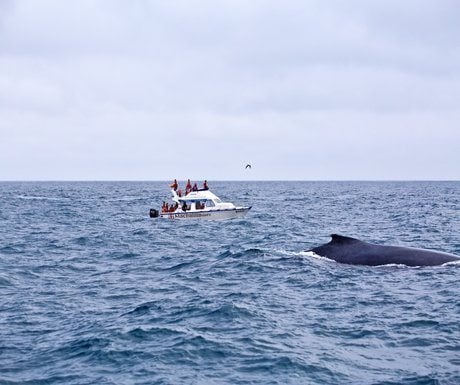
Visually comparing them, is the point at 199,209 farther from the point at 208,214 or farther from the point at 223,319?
the point at 223,319

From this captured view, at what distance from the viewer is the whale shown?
69.3 ft

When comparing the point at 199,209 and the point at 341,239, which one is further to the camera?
the point at 199,209

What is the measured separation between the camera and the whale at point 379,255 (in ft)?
69.3

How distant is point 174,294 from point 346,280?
17.3 feet

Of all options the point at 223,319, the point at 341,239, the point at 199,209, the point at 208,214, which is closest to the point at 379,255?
the point at 341,239

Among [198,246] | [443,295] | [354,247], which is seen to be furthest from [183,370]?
[198,246]

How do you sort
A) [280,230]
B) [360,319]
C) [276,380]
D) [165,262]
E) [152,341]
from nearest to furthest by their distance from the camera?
1. [276,380]
2. [152,341]
3. [360,319]
4. [165,262]
5. [280,230]

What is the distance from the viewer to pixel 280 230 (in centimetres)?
4003

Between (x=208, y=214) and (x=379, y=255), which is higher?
(x=379, y=255)

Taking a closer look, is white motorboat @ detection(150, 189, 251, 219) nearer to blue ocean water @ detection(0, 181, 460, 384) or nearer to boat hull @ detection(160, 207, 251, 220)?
boat hull @ detection(160, 207, 251, 220)

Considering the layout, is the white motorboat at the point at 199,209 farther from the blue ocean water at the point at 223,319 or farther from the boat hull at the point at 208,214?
the blue ocean water at the point at 223,319

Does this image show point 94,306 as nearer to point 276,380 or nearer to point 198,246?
point 276,380

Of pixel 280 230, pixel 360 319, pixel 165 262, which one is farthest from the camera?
pixel 280 230

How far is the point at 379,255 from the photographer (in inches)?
850
